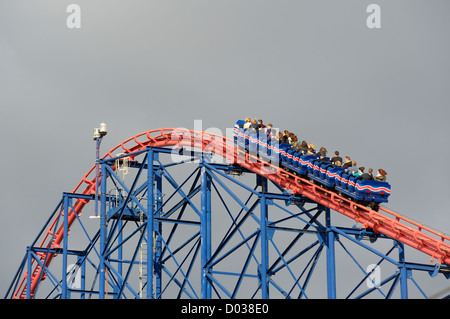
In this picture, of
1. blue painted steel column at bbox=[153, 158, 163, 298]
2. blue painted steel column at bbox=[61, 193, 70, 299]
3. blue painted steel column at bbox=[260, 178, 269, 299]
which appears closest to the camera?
blue painted steel column at bbox=[260, 178, 269, 299]

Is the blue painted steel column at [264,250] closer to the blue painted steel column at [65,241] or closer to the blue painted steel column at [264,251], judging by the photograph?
the blue painted steel column at [264,251]

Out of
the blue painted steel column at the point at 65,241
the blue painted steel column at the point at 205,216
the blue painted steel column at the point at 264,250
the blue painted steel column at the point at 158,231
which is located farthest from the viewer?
the blue painted steel column at the point at 65,241

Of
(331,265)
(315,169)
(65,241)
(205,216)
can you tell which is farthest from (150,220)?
(331,265)

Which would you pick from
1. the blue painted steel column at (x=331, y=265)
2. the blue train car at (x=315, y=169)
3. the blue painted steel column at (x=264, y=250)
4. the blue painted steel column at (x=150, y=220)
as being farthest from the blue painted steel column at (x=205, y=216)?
the blue painted steel column at (x=331, y=265)

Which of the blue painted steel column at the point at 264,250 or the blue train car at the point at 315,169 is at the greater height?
the blue train car at the point at 315,169

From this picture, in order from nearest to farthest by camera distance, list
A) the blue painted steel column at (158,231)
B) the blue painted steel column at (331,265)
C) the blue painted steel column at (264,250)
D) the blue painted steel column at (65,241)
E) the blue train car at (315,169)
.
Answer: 1. the blue train car at (315,169)
2. the blue painted steel column at (331,265)
3. the blue painted steel column at (264,250)
4. the blue painted steel column at (158,231)
5. the blue painted steel column at (65,241)

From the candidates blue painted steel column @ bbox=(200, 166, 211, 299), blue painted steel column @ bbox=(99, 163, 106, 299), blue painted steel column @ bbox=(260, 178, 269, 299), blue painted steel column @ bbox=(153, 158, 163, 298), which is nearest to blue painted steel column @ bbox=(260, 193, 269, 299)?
blue painted steel column @ bbox=(260, 178, 269, 299)

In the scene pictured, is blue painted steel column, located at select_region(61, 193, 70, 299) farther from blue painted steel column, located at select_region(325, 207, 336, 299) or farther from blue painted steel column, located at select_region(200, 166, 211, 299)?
blue painted steel column, located at select_region(325, 207, 336, 299)

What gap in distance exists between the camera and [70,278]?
45062 mm

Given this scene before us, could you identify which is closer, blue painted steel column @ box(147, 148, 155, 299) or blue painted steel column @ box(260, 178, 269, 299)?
blue painted steel column @ box(260, 178, 269, 299)

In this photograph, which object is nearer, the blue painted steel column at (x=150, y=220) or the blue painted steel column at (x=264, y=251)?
the blue painted steel column at (x=264, y=251)

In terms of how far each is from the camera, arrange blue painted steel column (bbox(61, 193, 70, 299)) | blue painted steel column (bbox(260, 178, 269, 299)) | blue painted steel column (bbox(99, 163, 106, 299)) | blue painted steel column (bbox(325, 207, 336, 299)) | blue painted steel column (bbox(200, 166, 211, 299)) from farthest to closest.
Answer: blue painted steel column (bbox(61, 193, 70, 299)) → blue painted steel column (bbox(99, 163, 106, 299)) → blue painted steel column (bbox(200, 166, 211, 299)) → blue painted steel column (bbox(260, 178, 269, 299)) → blue painted steel column (bbox(325, 207, 336, 299))
